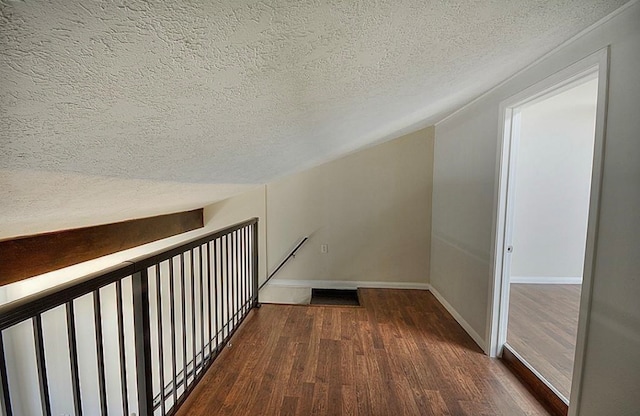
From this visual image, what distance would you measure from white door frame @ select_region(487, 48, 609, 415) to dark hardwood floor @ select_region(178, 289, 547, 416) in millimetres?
402

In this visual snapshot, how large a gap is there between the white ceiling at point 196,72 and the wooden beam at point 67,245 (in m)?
0.62

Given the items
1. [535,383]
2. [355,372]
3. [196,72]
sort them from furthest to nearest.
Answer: [355,372] < [535,383] < [196,72]

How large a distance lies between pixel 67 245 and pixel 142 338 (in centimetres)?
146

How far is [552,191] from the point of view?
3764mm

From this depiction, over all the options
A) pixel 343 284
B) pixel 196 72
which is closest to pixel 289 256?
pixel 343 284

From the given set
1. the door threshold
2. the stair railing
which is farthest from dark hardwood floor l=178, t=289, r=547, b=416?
the stair railing

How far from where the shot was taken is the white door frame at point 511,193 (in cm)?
136

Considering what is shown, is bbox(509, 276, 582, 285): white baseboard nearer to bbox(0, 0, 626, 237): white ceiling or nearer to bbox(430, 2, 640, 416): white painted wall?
bbox(430, 2, 640, 416): white painted wall

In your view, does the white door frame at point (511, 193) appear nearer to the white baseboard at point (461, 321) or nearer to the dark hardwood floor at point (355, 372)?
the white baseboard at point (461, 321)

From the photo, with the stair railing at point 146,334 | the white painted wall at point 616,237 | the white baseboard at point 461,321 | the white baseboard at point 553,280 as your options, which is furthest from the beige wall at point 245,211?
the white baseboard at point 553,280

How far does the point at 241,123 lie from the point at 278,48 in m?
0.49

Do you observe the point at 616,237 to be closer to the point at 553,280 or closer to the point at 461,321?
the point at 461,321

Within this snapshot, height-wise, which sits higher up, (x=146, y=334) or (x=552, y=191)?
(x=552, y=191)

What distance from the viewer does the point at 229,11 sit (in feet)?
1.72
